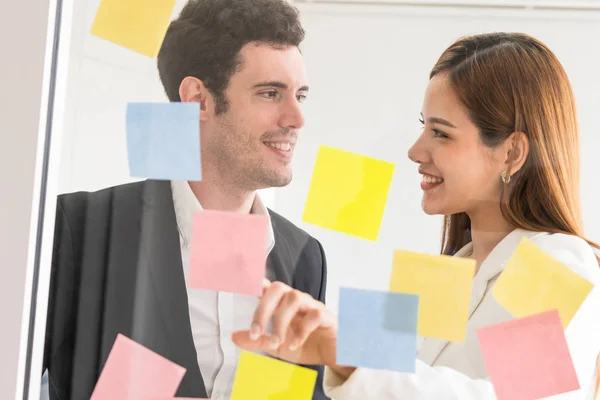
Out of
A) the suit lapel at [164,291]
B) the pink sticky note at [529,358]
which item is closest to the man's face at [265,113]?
the suit lapel at [164,291]

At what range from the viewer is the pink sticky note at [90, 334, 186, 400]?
2.84 feet

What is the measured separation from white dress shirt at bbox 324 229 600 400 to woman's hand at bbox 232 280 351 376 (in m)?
0.06

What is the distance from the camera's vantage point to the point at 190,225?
864 millimetres

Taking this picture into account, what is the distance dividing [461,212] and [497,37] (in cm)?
22

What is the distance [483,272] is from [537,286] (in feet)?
0.22

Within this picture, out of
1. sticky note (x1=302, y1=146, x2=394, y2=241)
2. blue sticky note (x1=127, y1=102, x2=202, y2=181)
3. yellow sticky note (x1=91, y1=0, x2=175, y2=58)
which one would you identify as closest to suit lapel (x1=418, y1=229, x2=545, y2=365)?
sticky note (x1=302, y1=146, x2=394, y2=241)

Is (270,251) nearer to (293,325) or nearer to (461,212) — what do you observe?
(293,325)

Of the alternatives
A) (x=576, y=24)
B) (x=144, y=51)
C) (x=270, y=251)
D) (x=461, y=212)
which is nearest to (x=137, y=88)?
(x=144, y=51)

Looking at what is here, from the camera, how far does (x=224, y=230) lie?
2.74 ft

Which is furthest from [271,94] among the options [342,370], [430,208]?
[342,370]

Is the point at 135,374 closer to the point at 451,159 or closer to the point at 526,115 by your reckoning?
the point at 451,159

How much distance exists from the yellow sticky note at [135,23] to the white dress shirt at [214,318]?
191 mm

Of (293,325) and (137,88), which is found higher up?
(137,88)

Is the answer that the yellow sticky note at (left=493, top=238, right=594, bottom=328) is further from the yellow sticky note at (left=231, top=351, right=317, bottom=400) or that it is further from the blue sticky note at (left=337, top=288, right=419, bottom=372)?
the yellow sticky note at (left=231, top=351, right=317, bottom=400)
